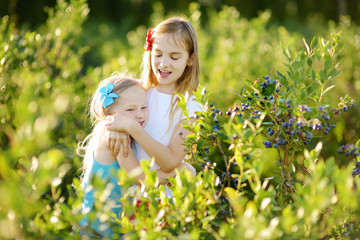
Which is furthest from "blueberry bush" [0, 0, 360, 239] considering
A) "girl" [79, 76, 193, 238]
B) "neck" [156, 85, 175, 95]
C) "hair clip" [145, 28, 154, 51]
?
"hair clip" [145, 28, 154, 51]

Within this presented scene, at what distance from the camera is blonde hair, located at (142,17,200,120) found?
273 centimetres

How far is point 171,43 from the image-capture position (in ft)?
8.91

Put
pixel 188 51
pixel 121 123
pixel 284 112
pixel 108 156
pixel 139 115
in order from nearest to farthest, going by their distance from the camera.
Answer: pixel 284 112 → pixel 121 123 → pixel 108 156 → pixel 139 115 → pixel 188 51

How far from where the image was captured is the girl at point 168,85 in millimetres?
2494

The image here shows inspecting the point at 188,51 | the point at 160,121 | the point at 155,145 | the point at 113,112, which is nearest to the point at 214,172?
the point at 155,145

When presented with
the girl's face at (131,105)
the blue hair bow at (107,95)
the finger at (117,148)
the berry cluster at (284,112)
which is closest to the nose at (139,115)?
the girl's face at (131,105)

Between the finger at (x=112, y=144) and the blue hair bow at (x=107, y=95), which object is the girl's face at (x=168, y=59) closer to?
the blue hair bow at (x=107, y=95)

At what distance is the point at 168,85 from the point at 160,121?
271mm

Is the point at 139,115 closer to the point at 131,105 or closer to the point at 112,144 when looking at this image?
the point at 131,105

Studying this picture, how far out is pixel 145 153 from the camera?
2.62 m

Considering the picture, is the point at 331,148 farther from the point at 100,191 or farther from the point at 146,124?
the point at 100,191

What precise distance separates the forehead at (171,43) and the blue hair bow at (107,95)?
41 centimetres

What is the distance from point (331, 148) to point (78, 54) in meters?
2.92

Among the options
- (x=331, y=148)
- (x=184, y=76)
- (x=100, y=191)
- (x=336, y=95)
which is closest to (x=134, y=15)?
(x=336, y=95)
